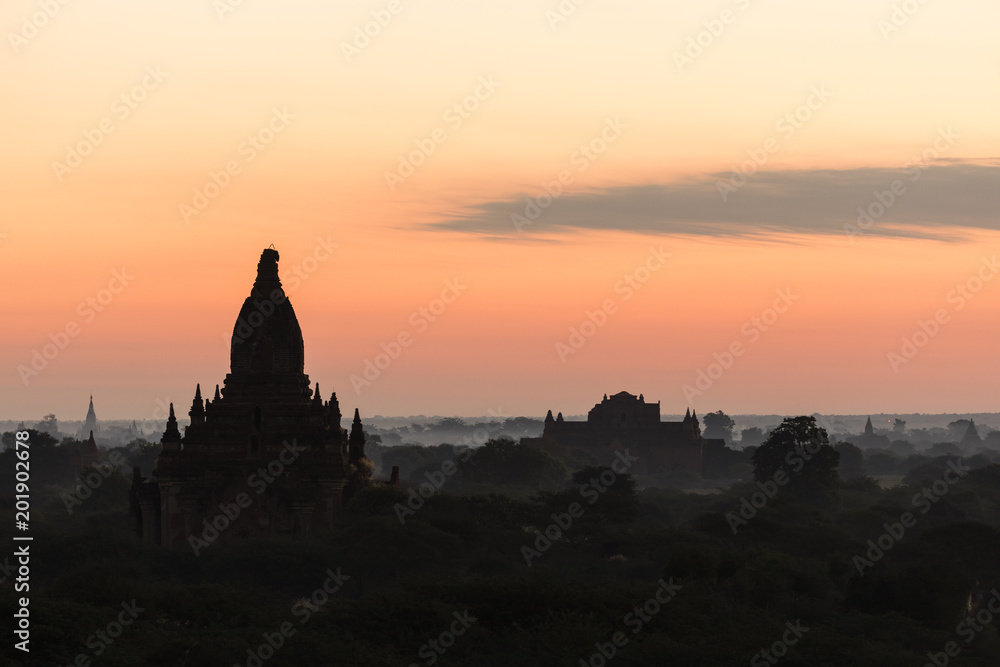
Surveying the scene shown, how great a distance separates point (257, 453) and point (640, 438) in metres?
116

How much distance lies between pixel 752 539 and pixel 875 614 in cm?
2029

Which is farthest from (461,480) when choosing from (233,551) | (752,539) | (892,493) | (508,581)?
(508,581)

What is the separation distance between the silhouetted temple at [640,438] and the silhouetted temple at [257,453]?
109 meters

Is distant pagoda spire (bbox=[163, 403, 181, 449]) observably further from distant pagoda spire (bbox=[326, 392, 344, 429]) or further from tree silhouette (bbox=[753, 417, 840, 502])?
tree silhouette (bbox=[753, 417, 840, 502])

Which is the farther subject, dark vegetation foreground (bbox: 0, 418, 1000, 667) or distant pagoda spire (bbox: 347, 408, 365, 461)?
distant pagoda spire (bbox: 347, 408, 365, 461)

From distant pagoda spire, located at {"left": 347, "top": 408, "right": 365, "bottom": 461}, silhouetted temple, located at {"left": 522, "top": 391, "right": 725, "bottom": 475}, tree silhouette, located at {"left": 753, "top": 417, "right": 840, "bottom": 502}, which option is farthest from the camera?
silhouetted temple, located at {"left": 522, "top": 391, "right": 725, "bottom": 475}

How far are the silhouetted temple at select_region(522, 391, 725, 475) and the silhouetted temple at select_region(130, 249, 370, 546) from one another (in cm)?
10935

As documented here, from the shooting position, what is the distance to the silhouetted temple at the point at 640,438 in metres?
181

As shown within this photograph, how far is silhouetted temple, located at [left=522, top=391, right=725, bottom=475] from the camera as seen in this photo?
18138 cm

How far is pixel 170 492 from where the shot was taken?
2739 inches

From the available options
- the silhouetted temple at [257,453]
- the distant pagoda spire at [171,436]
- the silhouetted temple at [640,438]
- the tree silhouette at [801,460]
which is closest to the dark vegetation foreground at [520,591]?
the silhouetted temple at [257,453]

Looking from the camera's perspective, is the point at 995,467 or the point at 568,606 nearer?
the point at 568,606

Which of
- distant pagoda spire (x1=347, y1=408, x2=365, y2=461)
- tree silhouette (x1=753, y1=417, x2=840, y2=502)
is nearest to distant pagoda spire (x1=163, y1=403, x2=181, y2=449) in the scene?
distant pagoda spire (x1=347, y1=408, x2=365, y2=461)

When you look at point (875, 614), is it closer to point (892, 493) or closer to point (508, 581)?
point (508, 581)
